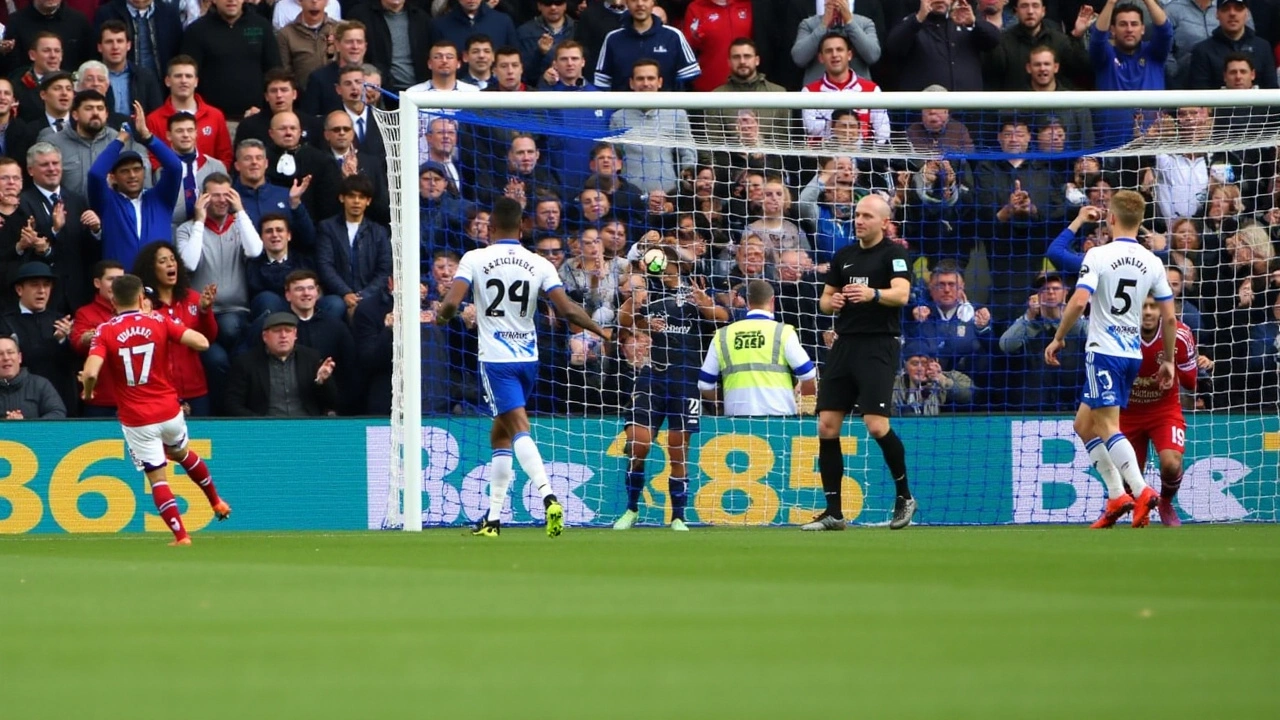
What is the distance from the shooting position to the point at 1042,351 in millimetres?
16609

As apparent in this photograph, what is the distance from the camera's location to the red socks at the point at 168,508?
42.4ft

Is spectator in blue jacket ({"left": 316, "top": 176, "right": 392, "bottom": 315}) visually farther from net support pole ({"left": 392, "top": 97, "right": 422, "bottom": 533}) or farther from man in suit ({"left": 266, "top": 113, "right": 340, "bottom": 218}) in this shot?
net support pole ({"left": 392, "top": 97, "right": 422, "bottom": 533})

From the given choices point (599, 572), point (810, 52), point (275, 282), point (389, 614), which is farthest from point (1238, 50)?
point (389, 614)

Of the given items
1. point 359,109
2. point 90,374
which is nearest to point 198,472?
point 90,374

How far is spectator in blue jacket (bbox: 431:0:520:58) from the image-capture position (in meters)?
18.8

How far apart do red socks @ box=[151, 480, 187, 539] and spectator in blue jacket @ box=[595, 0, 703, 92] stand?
6859 millimetres

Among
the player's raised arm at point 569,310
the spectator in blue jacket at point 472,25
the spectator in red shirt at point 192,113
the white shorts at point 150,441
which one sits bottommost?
the white shorts at point 150,441

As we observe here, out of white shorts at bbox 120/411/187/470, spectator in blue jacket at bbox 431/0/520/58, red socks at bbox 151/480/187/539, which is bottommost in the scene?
red socks at bbox 151/480/187/539

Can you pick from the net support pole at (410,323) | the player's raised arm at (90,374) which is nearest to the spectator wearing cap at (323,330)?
the net support pole at (410,323)

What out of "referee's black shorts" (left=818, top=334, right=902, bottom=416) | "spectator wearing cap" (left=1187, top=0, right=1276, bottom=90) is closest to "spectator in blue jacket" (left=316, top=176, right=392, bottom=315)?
"referee's black shorts" (left=818, top=334, right=902, bottom=416)

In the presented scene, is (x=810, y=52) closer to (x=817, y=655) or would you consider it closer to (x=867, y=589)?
(x=867, y=589)

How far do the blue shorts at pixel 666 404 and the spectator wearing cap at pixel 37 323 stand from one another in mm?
4783

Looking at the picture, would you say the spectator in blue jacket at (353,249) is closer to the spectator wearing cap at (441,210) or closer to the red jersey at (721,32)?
the spectator wearing cap at (441,210)

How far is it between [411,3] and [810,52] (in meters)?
4.07
